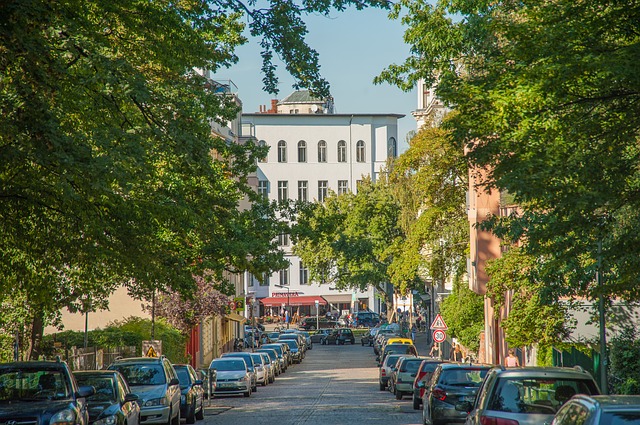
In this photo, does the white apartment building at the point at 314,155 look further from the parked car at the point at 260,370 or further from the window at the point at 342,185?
the parked car at the point at 260,370

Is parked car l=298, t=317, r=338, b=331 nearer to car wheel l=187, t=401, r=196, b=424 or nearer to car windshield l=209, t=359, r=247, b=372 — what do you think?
car windshield l=209, t=359, r=247, b=372

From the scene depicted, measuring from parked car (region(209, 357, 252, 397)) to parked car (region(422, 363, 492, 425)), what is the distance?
1622 cm

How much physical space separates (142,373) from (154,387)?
2.92 ft

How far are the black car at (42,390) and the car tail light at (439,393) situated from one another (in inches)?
333

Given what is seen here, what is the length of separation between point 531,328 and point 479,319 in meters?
19.8

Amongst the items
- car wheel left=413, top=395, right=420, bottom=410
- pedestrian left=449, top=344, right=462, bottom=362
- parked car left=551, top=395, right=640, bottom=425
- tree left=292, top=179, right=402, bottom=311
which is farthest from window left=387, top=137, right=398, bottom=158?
parked car left=551, top=395, right=640, bottom=425

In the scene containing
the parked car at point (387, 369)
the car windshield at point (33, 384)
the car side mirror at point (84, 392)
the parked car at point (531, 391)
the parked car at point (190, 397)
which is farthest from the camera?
the parked car at point (387, 369)

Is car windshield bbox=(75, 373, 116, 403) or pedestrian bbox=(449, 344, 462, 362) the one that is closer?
car windshield bbox=(75, 373, 116, 403)

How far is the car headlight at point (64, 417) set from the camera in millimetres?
14555

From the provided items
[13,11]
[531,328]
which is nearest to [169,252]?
[13,11]

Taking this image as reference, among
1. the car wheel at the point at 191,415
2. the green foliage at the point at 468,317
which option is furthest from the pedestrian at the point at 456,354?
the car wheel at the point at 191,415

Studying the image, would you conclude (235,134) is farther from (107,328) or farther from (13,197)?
(13,197)

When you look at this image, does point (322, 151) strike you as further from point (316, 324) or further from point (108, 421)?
point (108, 421)

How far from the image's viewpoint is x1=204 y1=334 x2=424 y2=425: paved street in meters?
26.5
